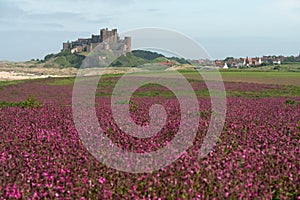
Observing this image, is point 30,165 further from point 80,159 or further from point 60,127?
point 60,127

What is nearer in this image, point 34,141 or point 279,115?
point 34,141

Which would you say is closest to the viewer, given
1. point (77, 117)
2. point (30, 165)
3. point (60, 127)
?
point (30, 165)

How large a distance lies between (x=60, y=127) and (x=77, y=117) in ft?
3.53

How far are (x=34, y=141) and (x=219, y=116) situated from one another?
189 inches

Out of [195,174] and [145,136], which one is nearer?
[195,174]

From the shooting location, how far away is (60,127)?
805cm

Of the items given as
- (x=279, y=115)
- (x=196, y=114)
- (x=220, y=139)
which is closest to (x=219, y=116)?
(x=196, y=114)

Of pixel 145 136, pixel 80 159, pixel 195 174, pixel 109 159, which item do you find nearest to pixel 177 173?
pixel 195 174

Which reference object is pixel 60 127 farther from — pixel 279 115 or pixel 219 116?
pixel 279 115

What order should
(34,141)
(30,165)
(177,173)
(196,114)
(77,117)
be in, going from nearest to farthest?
(177,173)
(30,165)
(34,141)
(77,117)
(196,114)

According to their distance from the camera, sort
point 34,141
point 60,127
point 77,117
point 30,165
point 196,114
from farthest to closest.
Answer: point 196,114, point 77,117, point 60,127, point 34,141, point 30,165

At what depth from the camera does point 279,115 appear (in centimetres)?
990

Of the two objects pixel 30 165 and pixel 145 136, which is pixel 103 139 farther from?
pixel 30 165

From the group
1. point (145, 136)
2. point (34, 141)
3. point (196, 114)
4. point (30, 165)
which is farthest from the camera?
point (196, 114)
